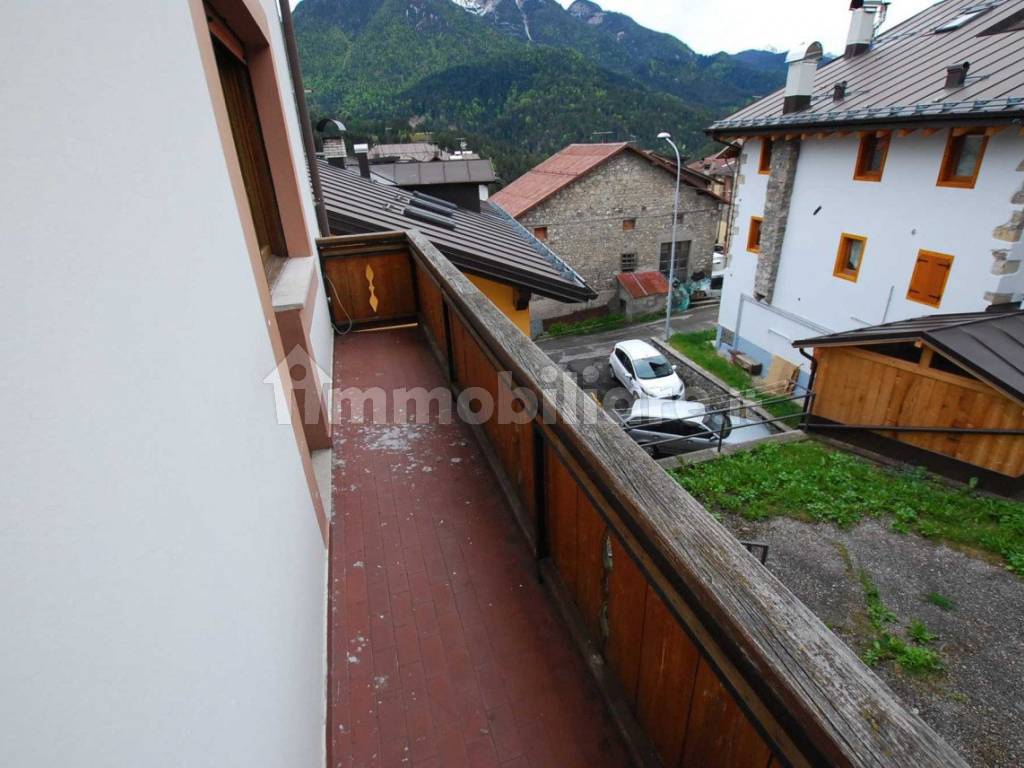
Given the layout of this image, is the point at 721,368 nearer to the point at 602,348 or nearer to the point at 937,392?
the point at 602,348

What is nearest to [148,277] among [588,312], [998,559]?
[998,559]

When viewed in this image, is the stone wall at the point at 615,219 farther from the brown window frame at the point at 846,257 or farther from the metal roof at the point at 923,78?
the brown window frame at the point at 846,257

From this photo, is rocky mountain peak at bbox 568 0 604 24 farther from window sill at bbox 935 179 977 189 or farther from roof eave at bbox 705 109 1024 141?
window sill at bbox 935 179 977 189

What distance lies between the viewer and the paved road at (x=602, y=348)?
54.7 feet

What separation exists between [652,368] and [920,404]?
710 centimetres

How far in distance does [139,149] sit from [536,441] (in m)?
1.58

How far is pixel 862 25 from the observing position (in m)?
14.9

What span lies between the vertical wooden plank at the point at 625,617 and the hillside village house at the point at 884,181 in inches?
484

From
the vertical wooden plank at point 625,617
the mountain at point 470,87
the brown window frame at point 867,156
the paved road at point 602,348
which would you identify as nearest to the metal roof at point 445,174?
the paved road at point 602,348

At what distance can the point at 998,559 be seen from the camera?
6293mm

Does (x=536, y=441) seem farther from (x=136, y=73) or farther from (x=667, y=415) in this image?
(x=667, y=415)

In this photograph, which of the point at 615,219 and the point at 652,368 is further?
the point at 615,219

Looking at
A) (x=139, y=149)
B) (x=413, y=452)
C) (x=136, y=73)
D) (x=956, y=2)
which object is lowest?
(x=413, y=452)

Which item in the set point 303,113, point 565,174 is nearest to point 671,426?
point 303,113
